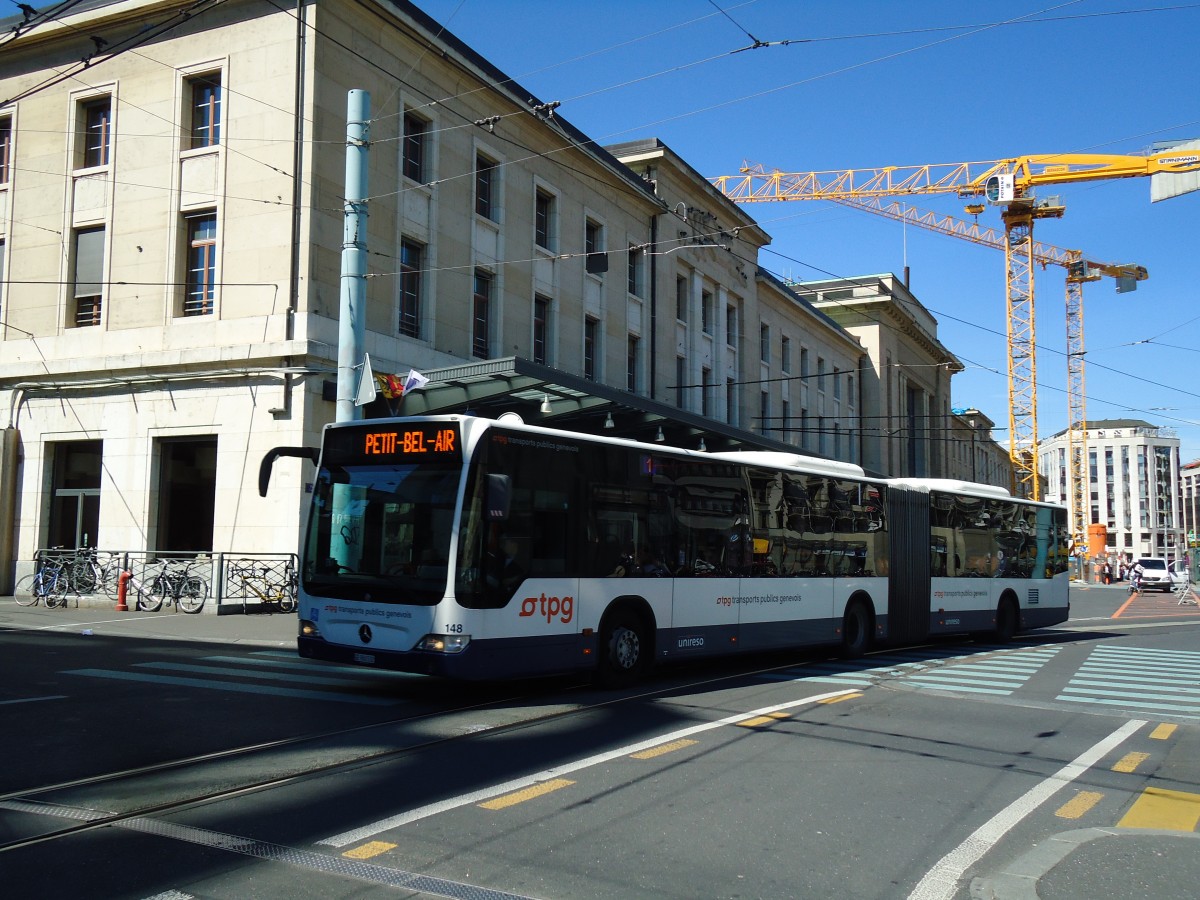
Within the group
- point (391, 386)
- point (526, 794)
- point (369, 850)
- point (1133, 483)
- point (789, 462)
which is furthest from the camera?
point (1133, 483)

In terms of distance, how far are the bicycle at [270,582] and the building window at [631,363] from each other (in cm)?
1621

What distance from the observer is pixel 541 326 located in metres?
30.7

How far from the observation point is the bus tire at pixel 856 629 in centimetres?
1639

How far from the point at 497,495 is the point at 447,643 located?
4.87 feet

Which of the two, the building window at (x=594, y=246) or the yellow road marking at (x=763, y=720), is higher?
the building window at (x=594, y=246)

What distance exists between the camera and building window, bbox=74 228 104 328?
82.4ft

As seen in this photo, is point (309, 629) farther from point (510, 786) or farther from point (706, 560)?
point (706, 560)

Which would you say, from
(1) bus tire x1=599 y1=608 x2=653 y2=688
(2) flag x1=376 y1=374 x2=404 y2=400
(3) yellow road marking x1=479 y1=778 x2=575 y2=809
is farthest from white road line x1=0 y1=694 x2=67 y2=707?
(2) flag x1=376 y1=374 x2=404 y2=400

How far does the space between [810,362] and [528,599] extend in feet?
150

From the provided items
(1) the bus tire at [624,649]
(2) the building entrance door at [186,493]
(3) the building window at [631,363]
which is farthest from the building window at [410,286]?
(1) the bus tire at [624,649]

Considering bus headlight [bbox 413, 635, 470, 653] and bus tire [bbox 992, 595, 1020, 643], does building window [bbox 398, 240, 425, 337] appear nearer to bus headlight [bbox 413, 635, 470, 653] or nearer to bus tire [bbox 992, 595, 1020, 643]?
bus tire [bbox 992, 595, 1020, 643]

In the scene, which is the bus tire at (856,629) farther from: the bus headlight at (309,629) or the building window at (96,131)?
the building window at (96,131)

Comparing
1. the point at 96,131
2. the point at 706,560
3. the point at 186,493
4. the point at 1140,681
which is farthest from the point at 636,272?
the point at 1140,681

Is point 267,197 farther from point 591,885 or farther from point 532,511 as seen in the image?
point 591,885
